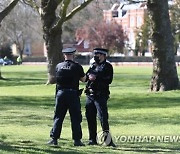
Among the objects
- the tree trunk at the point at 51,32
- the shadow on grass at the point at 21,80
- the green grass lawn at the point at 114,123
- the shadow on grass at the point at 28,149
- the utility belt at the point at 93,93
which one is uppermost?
the tree trunk at the point at 51,32

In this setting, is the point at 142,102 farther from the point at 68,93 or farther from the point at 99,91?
the point at 68,93

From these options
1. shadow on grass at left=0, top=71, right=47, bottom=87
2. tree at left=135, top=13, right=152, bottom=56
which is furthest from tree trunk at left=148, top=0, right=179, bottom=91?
tree at left=135, top=13, right=152, bottom=56

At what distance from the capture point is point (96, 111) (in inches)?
486

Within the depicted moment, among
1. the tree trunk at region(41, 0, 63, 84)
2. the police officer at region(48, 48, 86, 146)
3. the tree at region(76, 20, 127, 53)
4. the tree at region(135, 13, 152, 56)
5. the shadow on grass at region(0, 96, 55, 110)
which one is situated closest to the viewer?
the police officer at region(48, 48, 86, 146)

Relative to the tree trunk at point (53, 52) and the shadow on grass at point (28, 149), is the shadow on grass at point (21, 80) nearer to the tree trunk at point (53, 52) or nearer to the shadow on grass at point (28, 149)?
the tree trunk at point (53, 52)

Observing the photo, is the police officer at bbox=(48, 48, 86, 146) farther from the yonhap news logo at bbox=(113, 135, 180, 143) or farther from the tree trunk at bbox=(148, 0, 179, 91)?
the tree trunk at bbox=(148, 0, 179, 91)

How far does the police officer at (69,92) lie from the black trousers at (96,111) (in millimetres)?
364

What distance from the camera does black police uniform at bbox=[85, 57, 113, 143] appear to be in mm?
12016

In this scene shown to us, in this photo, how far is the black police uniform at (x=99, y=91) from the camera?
12.0 metres

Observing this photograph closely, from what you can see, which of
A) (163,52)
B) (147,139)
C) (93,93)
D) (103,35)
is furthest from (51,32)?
(103,35)

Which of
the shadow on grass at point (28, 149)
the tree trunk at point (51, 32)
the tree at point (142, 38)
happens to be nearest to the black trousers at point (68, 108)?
the shadow on grass at point (28, 149)

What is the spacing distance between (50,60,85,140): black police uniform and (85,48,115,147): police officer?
0.28m

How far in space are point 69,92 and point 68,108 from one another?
379mm

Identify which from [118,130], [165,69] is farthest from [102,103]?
[165,69]
